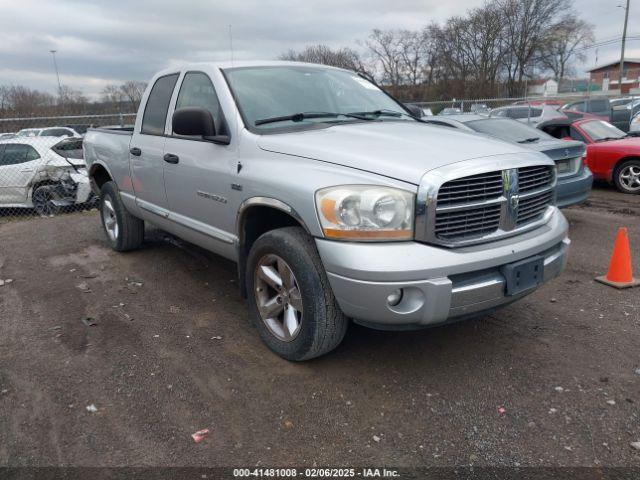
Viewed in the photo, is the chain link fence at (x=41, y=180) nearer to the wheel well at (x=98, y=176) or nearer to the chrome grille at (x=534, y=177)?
the wheel well at (x=98, y=176)

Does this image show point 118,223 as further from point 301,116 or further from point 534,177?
point 534,177

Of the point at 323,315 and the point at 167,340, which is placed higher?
the point at 323,315

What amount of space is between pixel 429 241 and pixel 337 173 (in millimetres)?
635

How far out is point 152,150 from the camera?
4641 millimetres

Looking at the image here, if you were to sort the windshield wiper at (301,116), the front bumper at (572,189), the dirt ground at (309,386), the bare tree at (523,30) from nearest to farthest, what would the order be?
the dirt ground at (309,386) → the windshield wiper at (301,116) → the front bumper at (572,189) → the bare tree at (523,30)

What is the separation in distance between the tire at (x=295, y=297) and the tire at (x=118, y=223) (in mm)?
2827

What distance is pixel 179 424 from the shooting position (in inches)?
112

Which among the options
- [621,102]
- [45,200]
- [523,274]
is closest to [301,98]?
[523,274]

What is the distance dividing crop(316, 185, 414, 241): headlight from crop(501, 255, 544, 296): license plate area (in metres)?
0.66

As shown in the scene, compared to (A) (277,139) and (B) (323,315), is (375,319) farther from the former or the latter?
(A) (277,139)

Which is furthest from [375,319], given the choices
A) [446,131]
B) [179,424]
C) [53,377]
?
[53,377]

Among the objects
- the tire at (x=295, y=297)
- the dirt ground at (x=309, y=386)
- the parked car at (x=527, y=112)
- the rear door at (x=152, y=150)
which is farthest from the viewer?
the parked car at (x=527, y=112)

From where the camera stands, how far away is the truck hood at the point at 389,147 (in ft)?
9.27

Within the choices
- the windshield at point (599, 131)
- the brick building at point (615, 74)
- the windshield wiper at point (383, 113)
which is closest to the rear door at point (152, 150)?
the windshield wiper at point (383, 113)
